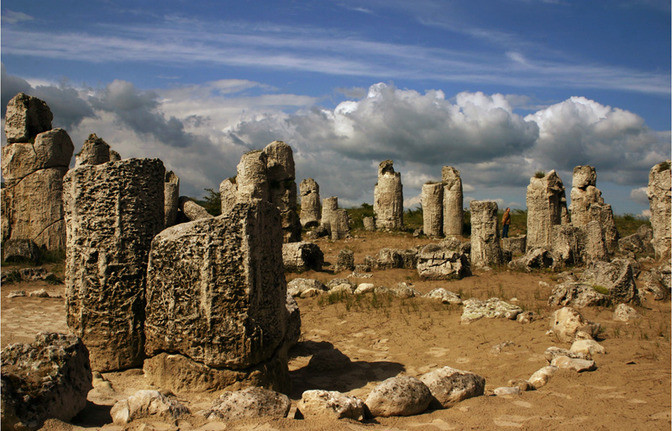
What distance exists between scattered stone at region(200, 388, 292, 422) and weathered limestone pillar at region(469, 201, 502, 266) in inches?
447

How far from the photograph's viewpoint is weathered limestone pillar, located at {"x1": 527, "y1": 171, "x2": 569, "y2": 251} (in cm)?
1767

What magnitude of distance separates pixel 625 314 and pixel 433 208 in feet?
49.3

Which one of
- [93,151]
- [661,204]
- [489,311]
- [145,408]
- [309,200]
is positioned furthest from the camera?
[309,200]

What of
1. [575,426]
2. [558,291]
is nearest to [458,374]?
[575,426]

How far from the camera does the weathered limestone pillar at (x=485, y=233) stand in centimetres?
1451

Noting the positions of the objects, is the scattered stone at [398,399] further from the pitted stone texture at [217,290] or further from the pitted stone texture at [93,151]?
the pitted stone texture at [93,151]

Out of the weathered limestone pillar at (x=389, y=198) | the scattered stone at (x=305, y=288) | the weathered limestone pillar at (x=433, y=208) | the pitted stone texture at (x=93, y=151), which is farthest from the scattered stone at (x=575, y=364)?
the weathered limestone pillar at (x=389, y=198)

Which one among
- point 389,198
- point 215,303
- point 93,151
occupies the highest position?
point 93,151

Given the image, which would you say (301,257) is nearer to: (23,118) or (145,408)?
(145,408)

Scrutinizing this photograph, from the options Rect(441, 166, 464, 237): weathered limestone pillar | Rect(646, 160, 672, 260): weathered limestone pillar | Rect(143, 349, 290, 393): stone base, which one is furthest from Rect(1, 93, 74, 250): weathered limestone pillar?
Rect(646, 160, 672, 260): weathered limestone pillar

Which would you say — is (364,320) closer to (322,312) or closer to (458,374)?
(322,312)

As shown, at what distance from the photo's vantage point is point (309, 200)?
25047mm

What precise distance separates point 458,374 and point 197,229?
2748 mm

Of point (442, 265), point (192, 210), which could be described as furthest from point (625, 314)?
point (192, 210)
